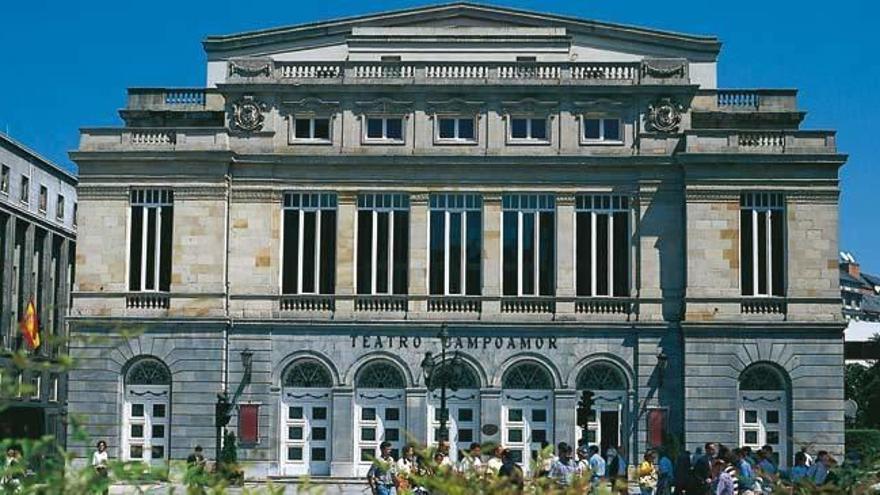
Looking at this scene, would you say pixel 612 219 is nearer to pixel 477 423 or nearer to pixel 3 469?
pixel 477 423

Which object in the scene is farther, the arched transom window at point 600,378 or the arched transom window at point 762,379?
the arched transom window at point 600,378

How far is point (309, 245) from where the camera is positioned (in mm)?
51188

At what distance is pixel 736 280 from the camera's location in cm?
5012

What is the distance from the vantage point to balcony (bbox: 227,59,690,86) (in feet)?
169

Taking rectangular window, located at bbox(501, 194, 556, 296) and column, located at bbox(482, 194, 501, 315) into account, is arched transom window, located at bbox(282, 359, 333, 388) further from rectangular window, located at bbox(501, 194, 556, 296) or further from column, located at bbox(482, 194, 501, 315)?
rectangular window, located at bbox(501, 194, 556, 296)

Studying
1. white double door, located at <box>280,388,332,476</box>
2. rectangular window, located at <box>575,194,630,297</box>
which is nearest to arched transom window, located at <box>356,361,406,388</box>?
white double door, located at <box>280,388,332,476</box>

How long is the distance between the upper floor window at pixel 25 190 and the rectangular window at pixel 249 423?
3140 centimetres

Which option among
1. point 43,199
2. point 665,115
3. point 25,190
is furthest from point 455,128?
point 43,199

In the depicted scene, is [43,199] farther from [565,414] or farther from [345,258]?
[565,414]

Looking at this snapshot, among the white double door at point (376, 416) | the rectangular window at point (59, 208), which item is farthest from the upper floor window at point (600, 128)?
the rectangular window at point (59, 208)

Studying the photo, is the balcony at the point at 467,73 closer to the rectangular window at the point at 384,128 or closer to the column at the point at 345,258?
the rectangular window at the point at 384,128

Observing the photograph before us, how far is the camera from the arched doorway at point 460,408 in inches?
1994

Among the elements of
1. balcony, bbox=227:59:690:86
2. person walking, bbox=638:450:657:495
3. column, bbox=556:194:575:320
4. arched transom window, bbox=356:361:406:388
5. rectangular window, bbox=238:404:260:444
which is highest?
balcony, bbox=227:59:690:86

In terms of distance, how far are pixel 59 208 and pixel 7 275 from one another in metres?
10.6
